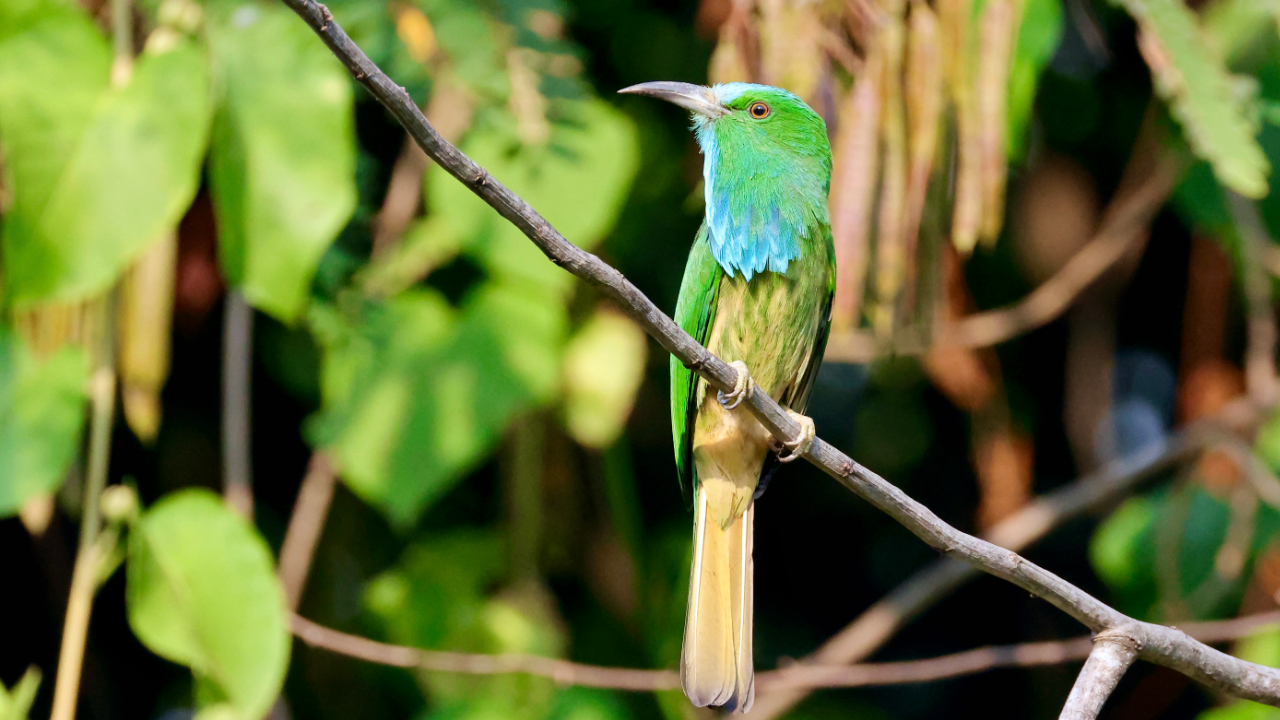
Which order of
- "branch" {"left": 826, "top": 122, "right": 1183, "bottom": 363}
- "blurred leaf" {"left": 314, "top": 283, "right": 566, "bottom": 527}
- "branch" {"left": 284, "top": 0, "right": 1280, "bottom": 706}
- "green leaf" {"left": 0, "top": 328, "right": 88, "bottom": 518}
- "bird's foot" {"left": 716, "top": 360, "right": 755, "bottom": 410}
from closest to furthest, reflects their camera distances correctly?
"branch" {"left": 284, "top": 0, "right": 1280, "bottom": 706} → "bird's foot" {"left": 716, "top": 360, "right": 755, "bottom": 410} → "green leaf" {"left": 0, "top": 328, "right": 88, "bottom": 518} → "blurred leaf" {"left": 314, "top": 283, "right": 566, "bottom": 527} → "branch" {"left": 826, "top": 122, "right": 1183, "bottom": 363}

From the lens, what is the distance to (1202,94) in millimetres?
1856

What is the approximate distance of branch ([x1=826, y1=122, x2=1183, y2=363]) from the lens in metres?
2.72

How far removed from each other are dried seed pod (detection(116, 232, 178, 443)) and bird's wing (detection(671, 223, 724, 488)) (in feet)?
3.33

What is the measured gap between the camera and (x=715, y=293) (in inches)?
77.1

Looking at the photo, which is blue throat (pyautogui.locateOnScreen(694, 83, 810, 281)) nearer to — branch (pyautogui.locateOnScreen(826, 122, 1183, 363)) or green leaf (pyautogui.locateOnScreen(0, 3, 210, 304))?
branch (pyautogui.locateOnScreen(826, 122, 1183, 363))

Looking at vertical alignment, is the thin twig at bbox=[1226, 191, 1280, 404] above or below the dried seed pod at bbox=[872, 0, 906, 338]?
above

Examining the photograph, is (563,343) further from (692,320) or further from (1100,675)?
(1100,675)

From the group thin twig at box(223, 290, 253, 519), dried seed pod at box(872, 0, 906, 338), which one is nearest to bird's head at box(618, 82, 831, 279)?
dried seed pod at box(872, 0, 906, 338)

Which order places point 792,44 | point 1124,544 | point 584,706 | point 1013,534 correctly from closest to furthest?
point 792,44 < point 584,706 < point 1124,544 < point 1013,534

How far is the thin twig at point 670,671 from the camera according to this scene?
209 cm

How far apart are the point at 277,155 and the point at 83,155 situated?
33 cm

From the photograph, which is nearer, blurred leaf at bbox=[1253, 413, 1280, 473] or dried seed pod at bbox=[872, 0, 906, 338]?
dried seed pod at bbox=[872, 0, 906, 338]

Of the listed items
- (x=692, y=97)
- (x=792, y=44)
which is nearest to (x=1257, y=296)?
(x=792, y=44)

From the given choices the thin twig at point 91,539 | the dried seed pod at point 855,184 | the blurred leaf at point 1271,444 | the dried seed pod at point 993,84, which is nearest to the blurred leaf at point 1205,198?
A: the blurred leaf at point 1271,444
